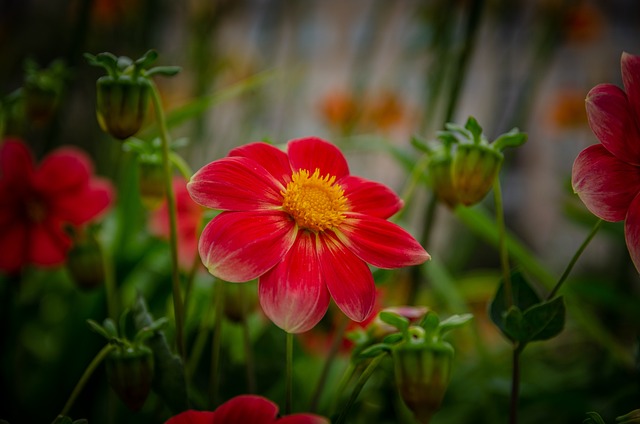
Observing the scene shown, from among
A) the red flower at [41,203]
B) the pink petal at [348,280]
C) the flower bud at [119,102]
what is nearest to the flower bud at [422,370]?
the pink petal at [348,280]

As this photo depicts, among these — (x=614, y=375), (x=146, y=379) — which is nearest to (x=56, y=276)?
(x=146, y=379)

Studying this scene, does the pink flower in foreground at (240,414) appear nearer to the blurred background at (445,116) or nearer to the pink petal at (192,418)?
the pink petal at (192,418)

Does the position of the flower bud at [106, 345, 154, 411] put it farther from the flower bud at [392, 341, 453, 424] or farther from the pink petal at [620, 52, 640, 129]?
the pink petal at [620, 52, 640, 129]

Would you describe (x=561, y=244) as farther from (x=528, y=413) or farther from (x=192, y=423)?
(x=192, y=423)

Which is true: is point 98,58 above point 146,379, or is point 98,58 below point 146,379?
above

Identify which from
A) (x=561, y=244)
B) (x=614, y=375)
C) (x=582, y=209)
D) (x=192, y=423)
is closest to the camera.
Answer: (x=192, y=423)

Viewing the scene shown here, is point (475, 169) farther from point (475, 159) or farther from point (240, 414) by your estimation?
point (240, 414)

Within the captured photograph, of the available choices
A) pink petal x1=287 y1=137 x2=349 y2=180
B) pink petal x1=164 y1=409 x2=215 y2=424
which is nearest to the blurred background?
pink petal x1=287 y1=137 x2=349 y2=180
